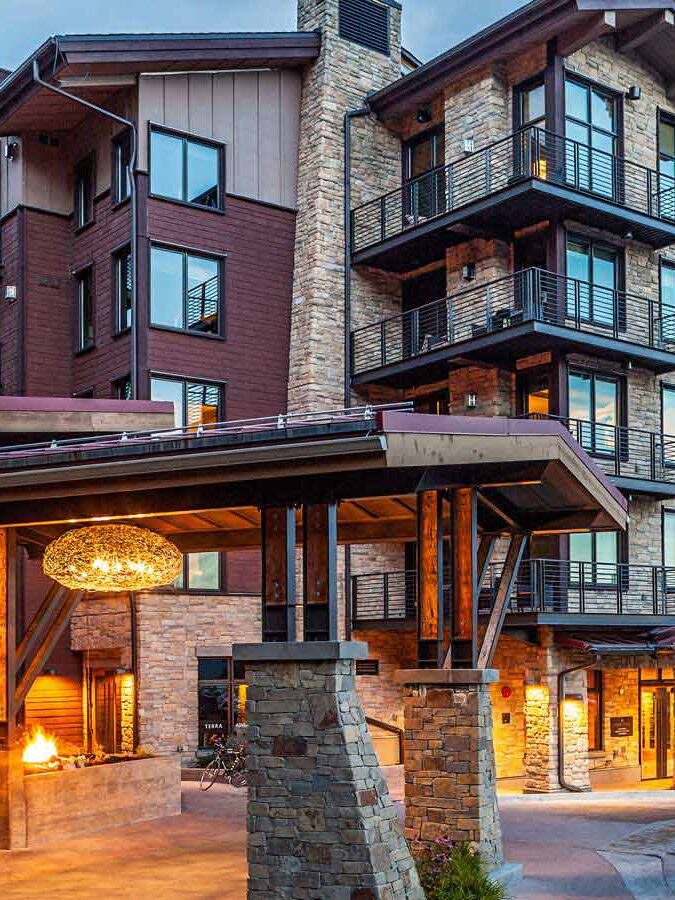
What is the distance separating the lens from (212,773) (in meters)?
24.3

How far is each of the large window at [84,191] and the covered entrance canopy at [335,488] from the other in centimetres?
1419

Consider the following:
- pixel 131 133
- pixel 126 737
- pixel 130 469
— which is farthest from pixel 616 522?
pixel 131 133

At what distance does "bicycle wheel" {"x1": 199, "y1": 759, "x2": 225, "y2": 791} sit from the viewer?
2398cm

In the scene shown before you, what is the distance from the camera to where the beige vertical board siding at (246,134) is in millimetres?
28531

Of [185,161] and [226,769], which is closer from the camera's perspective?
[226,769]

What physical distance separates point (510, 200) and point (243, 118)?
6.68 meters

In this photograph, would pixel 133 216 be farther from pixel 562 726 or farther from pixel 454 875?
pixel 454 875

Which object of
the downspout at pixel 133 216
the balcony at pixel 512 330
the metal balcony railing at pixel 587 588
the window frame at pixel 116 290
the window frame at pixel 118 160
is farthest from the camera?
the window frame at pixel 116 290

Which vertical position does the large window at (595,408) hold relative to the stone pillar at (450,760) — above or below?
above

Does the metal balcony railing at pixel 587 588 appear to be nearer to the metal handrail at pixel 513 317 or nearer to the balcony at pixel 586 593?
the balcony at pixel 586 593

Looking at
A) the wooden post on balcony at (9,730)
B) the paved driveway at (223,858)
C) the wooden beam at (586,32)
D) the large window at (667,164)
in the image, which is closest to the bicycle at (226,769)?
the paved driveway at (223,858)

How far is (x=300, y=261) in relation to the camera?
29.1 m

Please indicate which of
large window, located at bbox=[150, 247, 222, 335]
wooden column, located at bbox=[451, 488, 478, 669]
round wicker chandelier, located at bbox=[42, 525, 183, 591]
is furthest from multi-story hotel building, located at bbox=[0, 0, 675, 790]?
round wicker chandelier, located at bbox=[42, 525, 183, 591]

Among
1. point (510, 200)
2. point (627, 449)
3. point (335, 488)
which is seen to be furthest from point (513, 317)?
point (335, 488)
